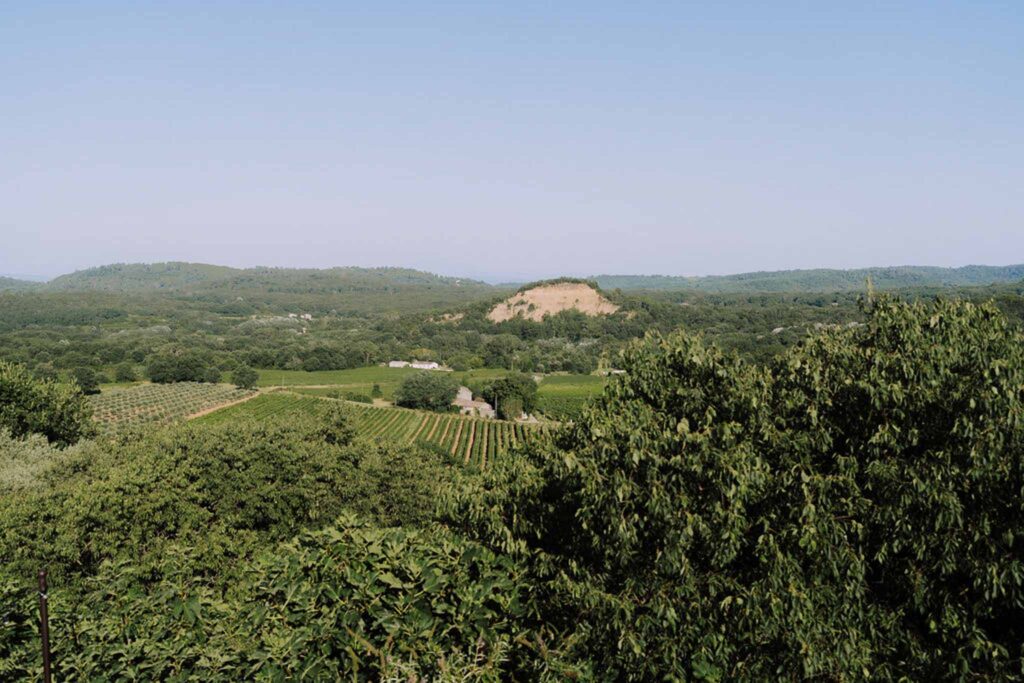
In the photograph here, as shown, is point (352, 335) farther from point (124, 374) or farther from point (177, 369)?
point (124, 374)

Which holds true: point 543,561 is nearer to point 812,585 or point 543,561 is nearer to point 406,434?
point 812,585

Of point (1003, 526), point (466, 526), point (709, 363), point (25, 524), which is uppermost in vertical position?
point (709, 363)

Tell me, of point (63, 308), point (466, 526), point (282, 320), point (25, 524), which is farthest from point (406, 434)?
point (63, 308)

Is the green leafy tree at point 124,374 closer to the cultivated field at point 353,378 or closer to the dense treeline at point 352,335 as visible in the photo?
the dense treeline at point 352,335

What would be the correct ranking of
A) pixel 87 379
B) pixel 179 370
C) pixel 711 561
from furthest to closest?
pixel 179 370 → pixel 87 379 → pixel 711 561

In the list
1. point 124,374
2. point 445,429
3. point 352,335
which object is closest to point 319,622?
point 445,429

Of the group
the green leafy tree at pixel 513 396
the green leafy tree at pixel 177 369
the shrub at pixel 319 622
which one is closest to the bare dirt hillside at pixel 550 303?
the green leafy tree at pixel 177 369
